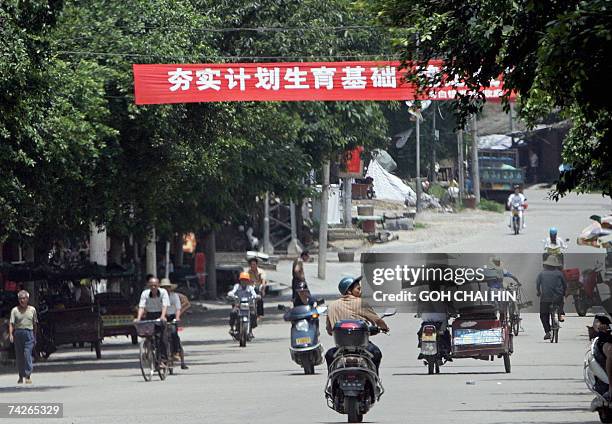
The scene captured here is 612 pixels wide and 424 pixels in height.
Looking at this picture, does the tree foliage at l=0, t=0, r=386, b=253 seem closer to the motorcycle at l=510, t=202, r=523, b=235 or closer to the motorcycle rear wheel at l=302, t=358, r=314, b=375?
the motorcycle rear wheel at l=302, t=358, r=314, b=375

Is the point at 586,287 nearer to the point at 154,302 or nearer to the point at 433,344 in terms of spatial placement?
the point at 433,344

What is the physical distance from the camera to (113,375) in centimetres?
2466

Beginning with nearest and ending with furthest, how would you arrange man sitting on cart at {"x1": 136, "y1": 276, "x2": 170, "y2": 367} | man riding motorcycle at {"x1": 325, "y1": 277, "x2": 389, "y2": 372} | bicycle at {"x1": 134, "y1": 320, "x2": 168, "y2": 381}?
man riding motorcycle at {"x1": 325, "y1": 277, "x2": 389, "y2": 372} → bicycle at {"x1": 134, "y1": 320, "x2": 168, "y2": 381} → man sitting on cart at {"x1": 136, "y1": 276, "x2": 170, "y2": 367}

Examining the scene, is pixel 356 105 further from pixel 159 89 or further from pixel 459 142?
pixel 459 142

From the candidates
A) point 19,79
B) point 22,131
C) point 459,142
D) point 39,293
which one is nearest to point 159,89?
point 22,131

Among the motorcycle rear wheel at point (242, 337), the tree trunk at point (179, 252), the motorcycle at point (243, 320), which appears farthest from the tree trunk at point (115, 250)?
the tree trunk at point (179, 252)

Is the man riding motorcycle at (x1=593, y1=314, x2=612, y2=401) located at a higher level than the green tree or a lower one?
lower

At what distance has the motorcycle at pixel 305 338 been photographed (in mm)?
23391

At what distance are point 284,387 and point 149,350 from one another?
348cm

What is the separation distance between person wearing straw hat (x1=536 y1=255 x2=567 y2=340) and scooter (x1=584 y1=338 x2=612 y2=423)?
42.2 ft

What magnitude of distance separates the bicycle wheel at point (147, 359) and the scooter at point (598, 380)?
29.1ft

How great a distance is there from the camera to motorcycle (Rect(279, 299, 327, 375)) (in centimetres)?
2339

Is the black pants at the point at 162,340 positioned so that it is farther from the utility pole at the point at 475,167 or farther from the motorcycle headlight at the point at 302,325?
the utility pole at the point at 475,167

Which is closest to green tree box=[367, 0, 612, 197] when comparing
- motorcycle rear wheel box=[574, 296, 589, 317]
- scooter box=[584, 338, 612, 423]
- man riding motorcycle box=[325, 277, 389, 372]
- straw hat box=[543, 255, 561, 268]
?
scooter box=[584, 338, 612, 423]
